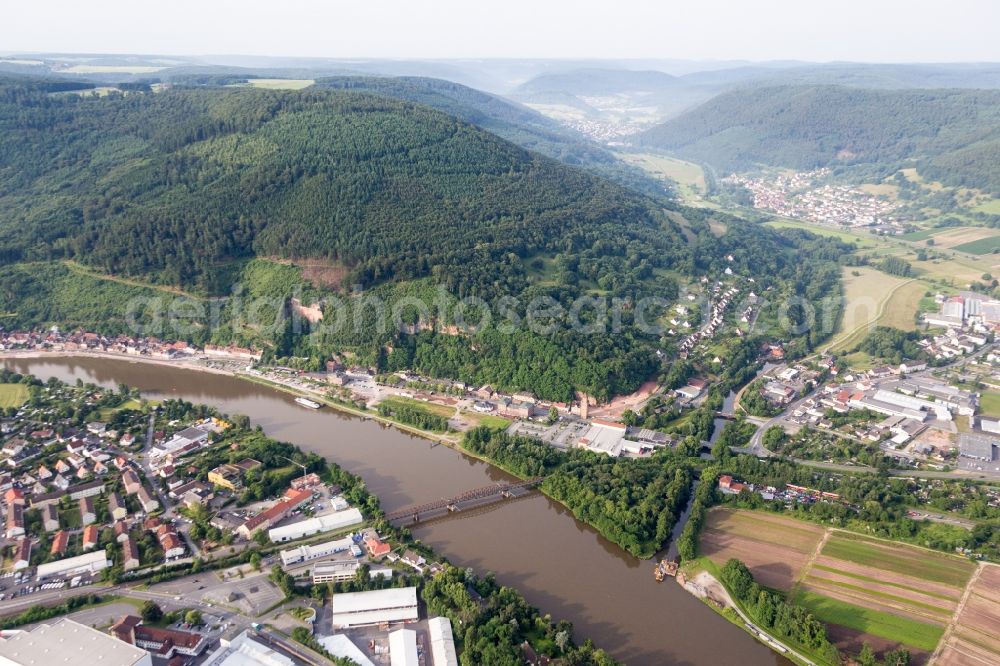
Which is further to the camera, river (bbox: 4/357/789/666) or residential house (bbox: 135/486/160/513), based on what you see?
residential house (bbox: 135/486/160/513)

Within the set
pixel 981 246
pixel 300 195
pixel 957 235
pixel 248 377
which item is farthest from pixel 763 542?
pixel 957 235

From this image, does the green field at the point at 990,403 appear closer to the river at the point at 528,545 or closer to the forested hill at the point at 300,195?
the forested hill at the point at 300,195

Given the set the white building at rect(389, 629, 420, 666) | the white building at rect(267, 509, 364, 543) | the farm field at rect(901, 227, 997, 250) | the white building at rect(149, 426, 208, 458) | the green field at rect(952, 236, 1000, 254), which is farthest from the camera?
the farm field at rect(901, 227, 997, 250)

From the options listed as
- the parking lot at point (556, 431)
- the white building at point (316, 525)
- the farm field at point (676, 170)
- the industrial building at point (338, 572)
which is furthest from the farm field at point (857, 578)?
the farm field at point (676, 170)

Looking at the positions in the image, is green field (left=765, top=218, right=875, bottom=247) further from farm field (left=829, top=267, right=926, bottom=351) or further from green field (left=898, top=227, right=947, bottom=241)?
farm field (left=829, top=267, right=926, bottom=351)

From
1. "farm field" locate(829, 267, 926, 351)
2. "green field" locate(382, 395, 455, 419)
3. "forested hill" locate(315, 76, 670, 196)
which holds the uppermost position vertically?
"forested hill" locate(315, 76, 670, 196)

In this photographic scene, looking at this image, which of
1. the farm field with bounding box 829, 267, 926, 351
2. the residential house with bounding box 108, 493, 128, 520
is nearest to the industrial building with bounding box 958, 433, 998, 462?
the farm field with bounding box 829, 267, 926, 351

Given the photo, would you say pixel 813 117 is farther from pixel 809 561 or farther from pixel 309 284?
pixel 809 561
